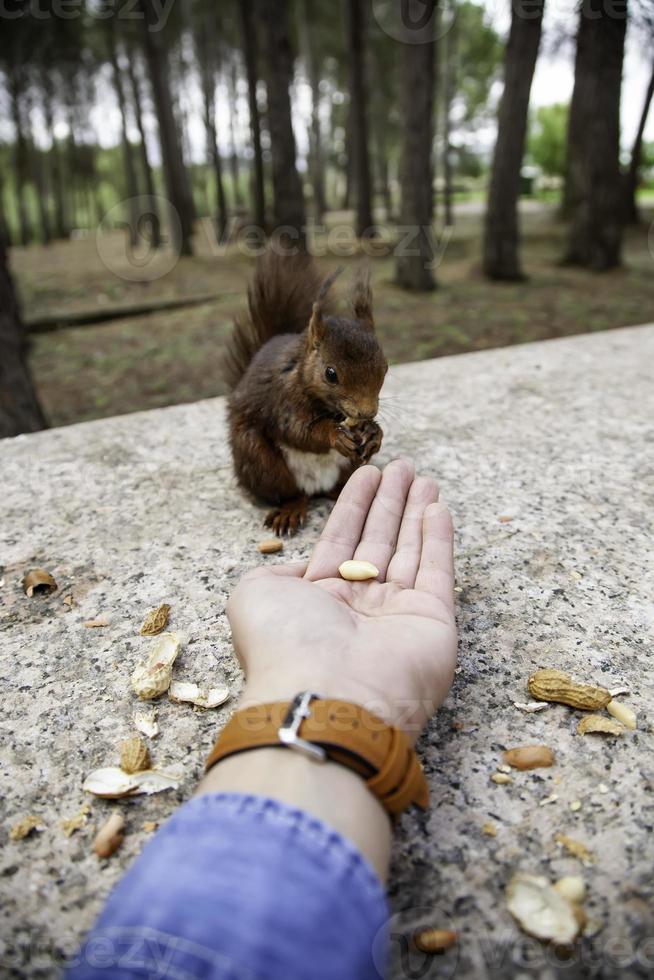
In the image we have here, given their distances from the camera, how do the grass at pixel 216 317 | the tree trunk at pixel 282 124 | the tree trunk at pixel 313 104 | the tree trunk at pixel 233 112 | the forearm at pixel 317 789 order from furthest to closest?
the tree trunk at pixel 233 112 < the tree trunk at pixel 313 104 < the tree trunk at pixel 282 124 < the grass at pixel 216 317 < the forearm at pixel 317 789

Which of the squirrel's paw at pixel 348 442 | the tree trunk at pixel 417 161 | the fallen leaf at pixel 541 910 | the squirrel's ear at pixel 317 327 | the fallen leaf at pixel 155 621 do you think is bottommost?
the fallen leaf at pixel 541 910

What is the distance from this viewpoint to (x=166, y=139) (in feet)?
29.8

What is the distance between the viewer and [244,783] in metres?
0.75

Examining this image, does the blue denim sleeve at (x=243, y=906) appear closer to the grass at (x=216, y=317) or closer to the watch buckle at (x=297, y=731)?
the watch buckle at (x=297, y=731)

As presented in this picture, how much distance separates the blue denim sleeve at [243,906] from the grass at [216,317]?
3826 mm

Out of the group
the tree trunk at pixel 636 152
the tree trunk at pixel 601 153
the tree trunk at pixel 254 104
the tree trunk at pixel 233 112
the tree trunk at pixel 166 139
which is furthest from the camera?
the tree trunk at pixel 233 112

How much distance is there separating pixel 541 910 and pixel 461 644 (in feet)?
1.58

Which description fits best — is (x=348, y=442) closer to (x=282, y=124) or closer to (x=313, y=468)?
(x=313, y=468)

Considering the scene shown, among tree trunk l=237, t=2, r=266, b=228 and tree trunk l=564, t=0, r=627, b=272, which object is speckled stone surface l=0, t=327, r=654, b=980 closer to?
tree trunk l=564, t=0, r=627, b=272

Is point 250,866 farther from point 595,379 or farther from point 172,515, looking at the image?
point 595,379

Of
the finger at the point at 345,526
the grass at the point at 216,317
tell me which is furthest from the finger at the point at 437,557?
the grass at the point at 216,317

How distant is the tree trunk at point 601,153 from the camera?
20.2ft

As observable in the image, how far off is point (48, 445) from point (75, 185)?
76.0 ft

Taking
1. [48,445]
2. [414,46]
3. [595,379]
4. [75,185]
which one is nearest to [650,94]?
[414,46]
